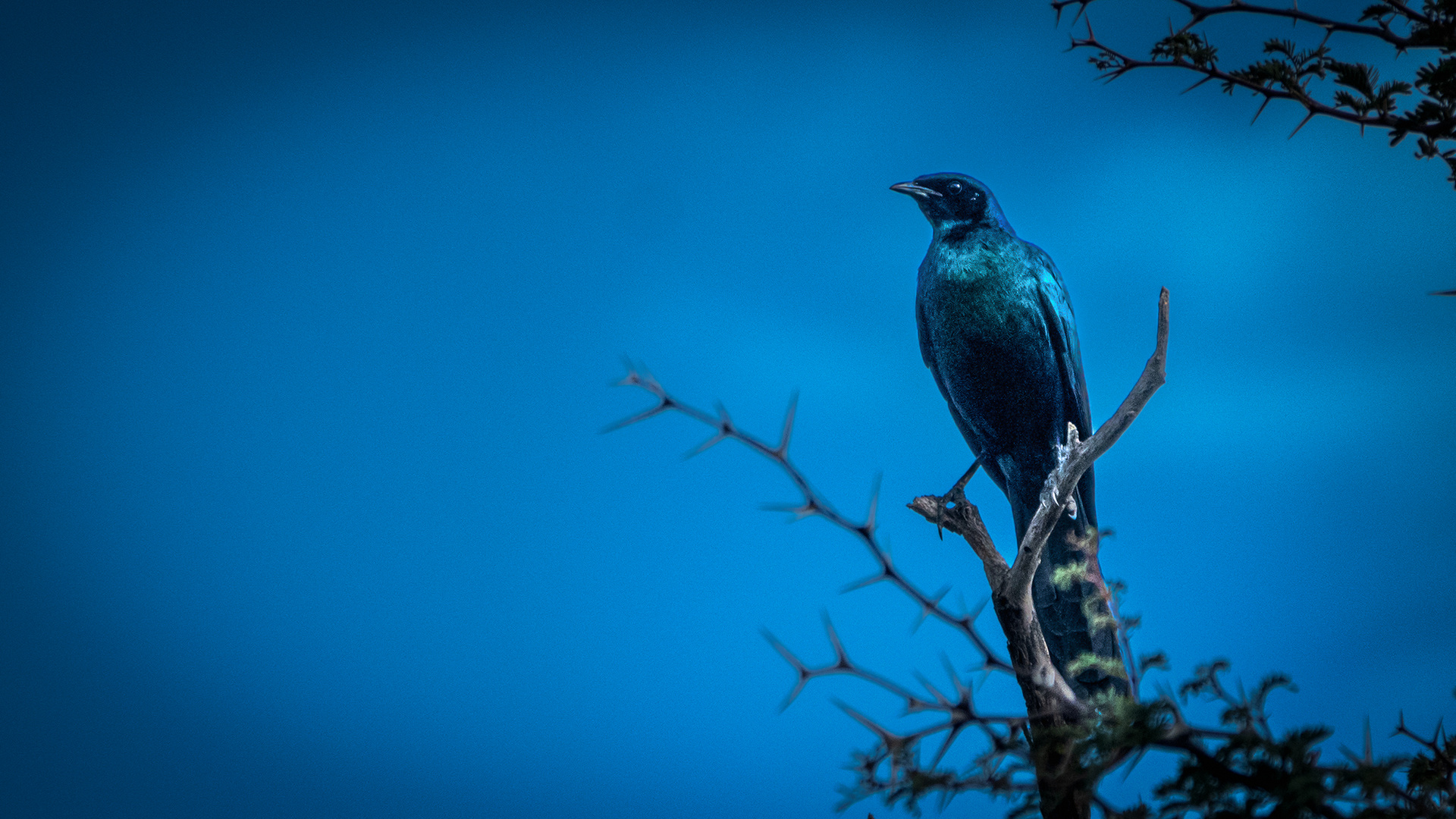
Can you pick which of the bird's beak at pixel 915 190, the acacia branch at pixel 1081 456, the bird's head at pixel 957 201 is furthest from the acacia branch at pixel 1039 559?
the bird's beak at pixel 915 190

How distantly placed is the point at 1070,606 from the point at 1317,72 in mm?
1594

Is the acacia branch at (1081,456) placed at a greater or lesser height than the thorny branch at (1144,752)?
greater

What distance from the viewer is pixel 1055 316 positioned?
3.08 m

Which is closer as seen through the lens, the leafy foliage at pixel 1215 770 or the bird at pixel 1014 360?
the leafy foliage at pixel 1215 770

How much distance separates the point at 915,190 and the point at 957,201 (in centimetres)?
17

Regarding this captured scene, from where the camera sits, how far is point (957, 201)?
3.40 metres

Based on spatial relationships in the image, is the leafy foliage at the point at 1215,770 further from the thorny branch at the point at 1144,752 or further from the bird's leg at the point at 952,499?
the bird's leg at the point at 952,499

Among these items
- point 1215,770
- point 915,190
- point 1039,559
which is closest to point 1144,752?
point 1215,770

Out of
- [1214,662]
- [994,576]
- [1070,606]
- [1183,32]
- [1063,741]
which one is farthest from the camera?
[1070,606]

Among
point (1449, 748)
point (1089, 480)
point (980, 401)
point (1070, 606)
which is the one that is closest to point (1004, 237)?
point (980, 401)

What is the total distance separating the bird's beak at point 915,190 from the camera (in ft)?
11.2

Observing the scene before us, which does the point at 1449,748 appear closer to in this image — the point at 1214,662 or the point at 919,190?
the point at 1214,662

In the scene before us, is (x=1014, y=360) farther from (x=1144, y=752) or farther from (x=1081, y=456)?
(x=1144, y=752)

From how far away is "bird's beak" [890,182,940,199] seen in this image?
3.43 metres
